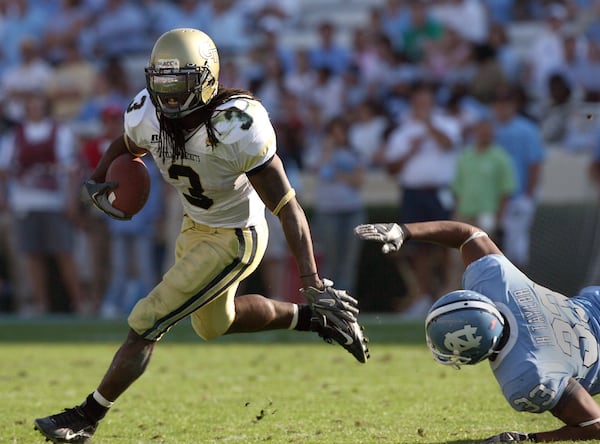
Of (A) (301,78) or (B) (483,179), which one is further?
(A) (301,78)

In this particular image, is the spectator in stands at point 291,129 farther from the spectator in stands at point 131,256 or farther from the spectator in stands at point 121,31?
the spectator in stands at point 121,31

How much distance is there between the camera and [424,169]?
33.4 feet

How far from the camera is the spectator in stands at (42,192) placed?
1050 centimetres

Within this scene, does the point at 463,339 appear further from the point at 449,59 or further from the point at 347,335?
the point at 449,59

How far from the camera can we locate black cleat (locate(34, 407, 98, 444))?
15.4 ft

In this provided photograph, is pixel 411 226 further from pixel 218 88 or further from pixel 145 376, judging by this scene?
pixel 145 376

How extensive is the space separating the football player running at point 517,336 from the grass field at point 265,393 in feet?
1.53

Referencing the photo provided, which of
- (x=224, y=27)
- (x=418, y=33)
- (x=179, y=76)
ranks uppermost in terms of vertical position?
(x=179, y=76)

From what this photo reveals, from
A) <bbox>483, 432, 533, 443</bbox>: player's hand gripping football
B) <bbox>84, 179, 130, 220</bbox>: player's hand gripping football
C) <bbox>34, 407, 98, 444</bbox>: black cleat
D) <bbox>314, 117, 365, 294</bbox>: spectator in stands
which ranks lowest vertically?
<bbox>314, 117, 365, 294</bbox>: spectator in stands

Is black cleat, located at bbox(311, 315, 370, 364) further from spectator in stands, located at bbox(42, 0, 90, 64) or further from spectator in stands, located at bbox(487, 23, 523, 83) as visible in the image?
spectator in stands, located at bbox(42, 0, 90, 64)

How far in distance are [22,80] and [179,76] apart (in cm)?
830

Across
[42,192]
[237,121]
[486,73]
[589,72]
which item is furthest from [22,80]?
[237,121]

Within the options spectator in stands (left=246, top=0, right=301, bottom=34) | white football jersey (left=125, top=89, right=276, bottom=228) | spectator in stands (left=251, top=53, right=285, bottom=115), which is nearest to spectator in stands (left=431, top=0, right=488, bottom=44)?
spectator in stands (left=251, top=53, right=285, bottom=115)

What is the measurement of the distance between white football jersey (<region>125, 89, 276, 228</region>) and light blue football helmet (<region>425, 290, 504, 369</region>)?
992 mm
